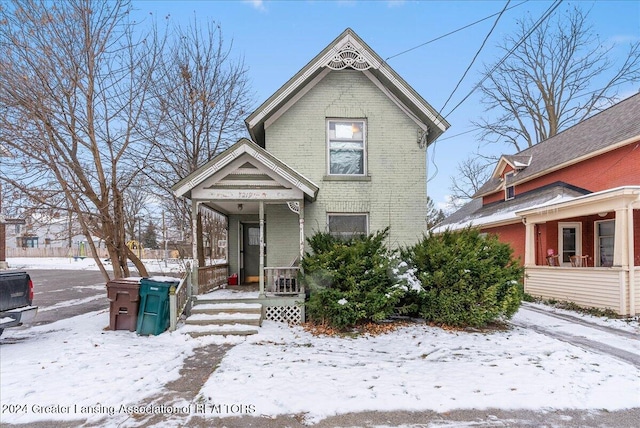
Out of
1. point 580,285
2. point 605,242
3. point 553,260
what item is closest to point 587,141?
point 605,242

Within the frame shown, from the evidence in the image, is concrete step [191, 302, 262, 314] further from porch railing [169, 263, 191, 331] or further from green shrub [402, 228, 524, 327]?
green shrub [402, 228, 524, 327]

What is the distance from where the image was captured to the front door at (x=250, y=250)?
1167cm

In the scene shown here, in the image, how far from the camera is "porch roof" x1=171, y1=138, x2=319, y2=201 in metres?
7.88

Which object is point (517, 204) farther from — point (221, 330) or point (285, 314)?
point (221, 330)

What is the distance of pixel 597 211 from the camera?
990cm

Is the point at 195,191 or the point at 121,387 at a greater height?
the point at 195,191

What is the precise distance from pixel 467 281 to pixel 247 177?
5591mm

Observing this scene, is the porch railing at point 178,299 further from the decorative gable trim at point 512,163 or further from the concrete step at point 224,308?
the decorative gable trim at point 512,163

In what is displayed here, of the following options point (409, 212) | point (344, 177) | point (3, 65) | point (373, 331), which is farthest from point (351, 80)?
point (3, 65)

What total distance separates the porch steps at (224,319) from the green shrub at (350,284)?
4.51 feet

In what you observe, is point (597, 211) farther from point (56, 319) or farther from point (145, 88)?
point (56, 319)

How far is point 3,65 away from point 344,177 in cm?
893

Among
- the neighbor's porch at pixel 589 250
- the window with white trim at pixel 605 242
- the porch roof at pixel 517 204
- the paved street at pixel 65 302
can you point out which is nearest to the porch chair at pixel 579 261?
the neighbor's porch at pixel 589 250

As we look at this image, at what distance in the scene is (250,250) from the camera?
11.8 metres
